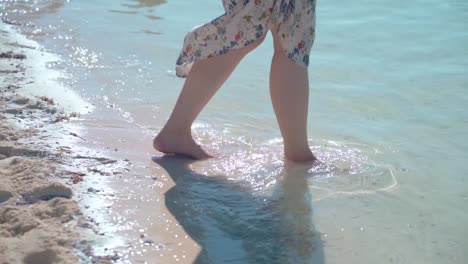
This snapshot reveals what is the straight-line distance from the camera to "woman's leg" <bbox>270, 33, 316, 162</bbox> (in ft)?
8.70

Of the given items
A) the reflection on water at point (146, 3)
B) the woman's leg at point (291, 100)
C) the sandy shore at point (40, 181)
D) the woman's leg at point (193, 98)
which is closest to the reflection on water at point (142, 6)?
the reflection on water at point (146, 3)

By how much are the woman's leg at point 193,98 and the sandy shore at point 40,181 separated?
0.90 ft

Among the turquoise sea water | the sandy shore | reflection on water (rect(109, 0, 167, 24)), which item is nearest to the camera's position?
the sandy shore

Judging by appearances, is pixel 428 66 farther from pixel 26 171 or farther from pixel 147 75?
pixel 26 171

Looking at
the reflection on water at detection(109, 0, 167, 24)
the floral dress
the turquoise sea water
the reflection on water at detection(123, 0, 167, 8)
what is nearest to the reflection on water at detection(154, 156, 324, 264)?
the turquoise sea water

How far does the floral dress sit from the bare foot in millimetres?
333

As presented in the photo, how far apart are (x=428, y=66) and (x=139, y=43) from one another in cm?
Result: 181

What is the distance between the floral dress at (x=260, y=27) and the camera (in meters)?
2.54

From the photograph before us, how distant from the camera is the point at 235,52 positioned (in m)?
2.65

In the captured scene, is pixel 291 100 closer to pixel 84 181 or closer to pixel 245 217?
pixel 245 217

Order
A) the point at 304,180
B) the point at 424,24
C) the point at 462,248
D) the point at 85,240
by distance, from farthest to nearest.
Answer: the point at 424,24 → the point at 304,180 → the point at 462,248 → the point at 85,240

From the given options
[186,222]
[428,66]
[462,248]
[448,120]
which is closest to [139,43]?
[428,66]

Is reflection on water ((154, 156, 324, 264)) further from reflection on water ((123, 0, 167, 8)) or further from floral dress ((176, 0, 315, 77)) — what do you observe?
reflection on water ((123, 0, 167, 8))

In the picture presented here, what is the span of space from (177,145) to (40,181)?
0.61 meters
